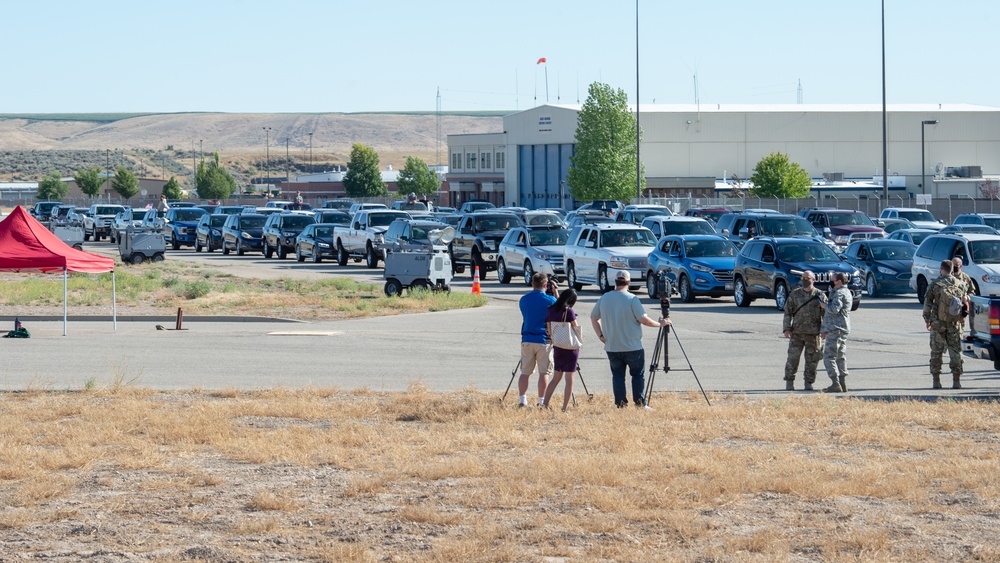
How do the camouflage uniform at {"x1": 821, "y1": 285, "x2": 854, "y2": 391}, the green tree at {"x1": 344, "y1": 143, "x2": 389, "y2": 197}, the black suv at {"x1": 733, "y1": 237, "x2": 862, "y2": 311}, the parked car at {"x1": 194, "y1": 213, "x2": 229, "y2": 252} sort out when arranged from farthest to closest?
the green tree at {"x1": 344, "y1": 143, "x2": 389, "y2": 197} → the parked car at {"x1": 194, "y1": 213, "x2": 229, "y2": 252} → the black suv at {"x1": 733, "y1": 237, "x2": 862, "y2": 311} → the camouflage uniform at {"x1": 821, "y1": 285, "x2": 854, "y2": 391}

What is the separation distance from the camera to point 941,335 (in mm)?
A: 17203

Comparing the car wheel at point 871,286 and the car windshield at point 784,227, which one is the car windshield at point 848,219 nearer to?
the car windshield at point 784,227

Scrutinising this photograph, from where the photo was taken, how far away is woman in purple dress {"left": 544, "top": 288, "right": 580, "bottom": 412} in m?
14.4

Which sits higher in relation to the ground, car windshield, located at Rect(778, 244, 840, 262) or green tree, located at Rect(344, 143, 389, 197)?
green tree, located at Rect(344, 143, 389, 197)

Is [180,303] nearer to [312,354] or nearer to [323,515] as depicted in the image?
[312,354]

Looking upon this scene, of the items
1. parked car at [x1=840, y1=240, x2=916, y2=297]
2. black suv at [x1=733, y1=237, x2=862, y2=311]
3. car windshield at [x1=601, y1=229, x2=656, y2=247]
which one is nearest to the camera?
black suv at [x1=733, y1=237, x2=862, y2=311]

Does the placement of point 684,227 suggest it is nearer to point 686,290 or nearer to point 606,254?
point 606,254

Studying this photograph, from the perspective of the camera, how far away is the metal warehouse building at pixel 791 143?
9769cm

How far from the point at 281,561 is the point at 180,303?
23.1 meters

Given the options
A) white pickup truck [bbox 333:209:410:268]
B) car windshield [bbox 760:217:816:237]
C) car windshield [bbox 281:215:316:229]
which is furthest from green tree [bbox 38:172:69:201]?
car windshield [bbox 760:217:816:237]

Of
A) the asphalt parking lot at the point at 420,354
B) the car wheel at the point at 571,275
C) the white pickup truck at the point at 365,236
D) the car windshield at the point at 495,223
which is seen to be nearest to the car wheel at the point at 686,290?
the asphalt parking lot at the point at 420,354

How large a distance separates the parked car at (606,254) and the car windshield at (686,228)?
2355 mm

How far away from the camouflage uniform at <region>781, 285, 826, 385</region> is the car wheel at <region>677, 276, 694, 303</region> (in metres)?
14.6

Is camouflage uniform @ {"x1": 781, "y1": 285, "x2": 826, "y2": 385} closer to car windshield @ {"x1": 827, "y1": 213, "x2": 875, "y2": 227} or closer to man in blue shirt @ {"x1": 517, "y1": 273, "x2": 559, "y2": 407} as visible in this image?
man in blue shirt @ {"x1": 517, "y1": 273, "x2": 559, "y2": 407}
